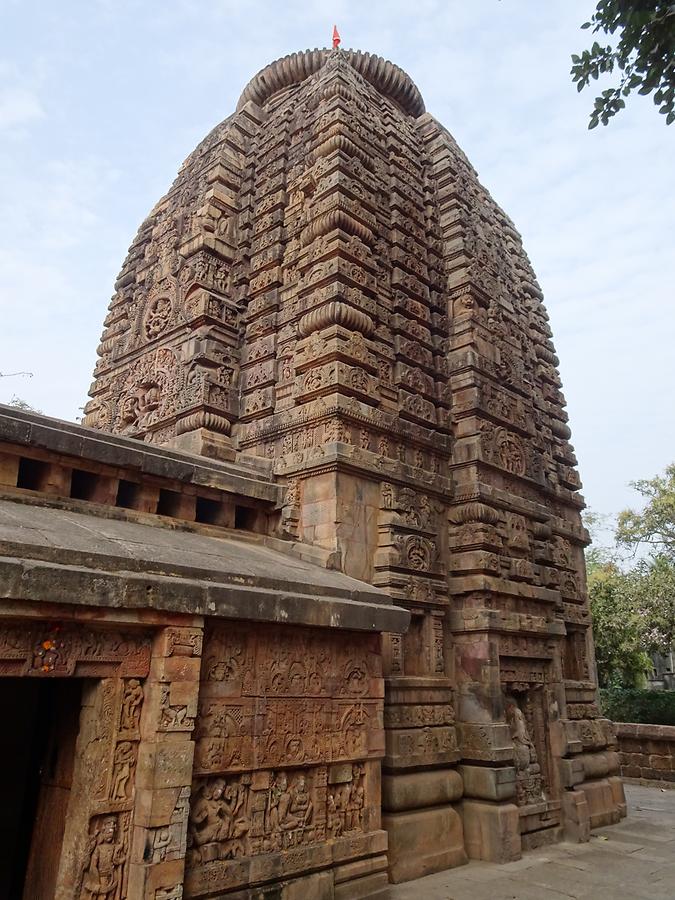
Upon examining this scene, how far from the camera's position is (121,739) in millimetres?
5293

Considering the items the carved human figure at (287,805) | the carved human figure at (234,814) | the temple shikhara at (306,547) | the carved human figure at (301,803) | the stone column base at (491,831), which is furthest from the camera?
the stone column base at (491,831)

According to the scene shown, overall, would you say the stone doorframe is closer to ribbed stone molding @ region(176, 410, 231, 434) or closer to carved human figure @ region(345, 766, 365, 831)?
carved human figure @ region(345, 766, 365, 831)

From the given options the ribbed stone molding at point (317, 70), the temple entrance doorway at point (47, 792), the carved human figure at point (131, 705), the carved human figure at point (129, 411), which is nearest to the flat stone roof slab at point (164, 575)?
the carved human figure at point (131, 705)

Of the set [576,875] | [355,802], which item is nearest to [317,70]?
[355,802]

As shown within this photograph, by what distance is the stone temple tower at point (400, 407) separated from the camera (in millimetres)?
8680

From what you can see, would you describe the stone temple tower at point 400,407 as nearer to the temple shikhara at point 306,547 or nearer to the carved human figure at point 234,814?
the temple shikhara at point 306,547

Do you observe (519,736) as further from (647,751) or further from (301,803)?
(647,751)

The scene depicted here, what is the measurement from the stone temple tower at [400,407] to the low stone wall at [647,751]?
4168 millimetres

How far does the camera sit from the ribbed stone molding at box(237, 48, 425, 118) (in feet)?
45.8

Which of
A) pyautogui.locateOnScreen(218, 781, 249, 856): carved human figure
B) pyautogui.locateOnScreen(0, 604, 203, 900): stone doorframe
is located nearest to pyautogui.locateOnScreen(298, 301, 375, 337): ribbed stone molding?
pyautogui.locateOnScreen(0, 604, 203, 900): stone doorframe

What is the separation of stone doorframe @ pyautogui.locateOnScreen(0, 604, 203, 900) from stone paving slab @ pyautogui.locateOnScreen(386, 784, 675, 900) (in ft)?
9.40

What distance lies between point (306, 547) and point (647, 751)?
38.3ft

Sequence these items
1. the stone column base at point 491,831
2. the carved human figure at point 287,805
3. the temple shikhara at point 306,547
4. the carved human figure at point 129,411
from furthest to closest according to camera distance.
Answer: the carved human figure at point 129,411 → the stone column base at point 491,831 → the carved human figure at point 287,805 → the temple shikhara at point 306,547

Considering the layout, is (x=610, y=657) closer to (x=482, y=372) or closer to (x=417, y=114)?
(x=482, y=372)
